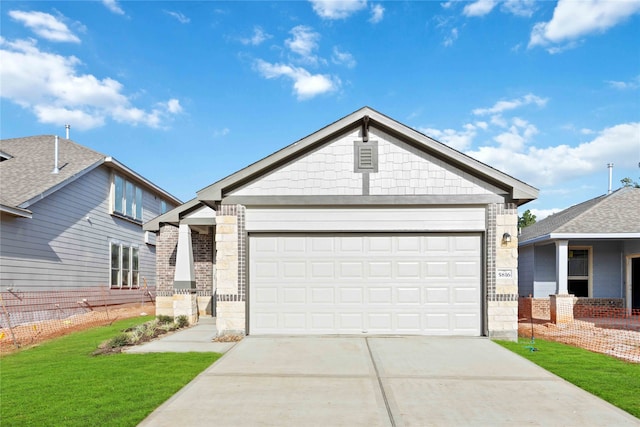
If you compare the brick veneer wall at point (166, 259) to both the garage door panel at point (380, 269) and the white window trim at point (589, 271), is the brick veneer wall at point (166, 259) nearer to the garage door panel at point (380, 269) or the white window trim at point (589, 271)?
the garage door panel at point (380, 269)

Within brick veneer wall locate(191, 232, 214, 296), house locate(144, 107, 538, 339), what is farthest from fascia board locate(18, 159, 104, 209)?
house locate(144, 107, 538, 339)

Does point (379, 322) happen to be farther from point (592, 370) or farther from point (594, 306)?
point (594, 306)

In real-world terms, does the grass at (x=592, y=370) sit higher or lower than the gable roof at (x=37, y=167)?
lower

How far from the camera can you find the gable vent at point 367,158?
10.2m

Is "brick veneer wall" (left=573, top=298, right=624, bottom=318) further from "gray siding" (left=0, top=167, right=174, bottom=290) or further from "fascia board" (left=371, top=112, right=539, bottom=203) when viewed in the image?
"gray siding" (left=0, top=167, right=174, bottom=290)

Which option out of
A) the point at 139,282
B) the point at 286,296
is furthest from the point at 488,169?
the point at 139,282

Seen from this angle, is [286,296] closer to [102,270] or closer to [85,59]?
[102,270]

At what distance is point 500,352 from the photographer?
8492 mm

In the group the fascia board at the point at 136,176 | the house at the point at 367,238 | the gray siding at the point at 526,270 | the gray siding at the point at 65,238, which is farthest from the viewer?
the fascia board at the point at 136,176

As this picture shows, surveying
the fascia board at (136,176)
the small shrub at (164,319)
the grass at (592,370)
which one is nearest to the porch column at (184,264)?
the small shrub at (164,319)

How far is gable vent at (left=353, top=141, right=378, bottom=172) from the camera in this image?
1023cm

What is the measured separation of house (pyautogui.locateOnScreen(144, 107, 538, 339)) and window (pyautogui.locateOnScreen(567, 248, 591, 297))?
312 inches

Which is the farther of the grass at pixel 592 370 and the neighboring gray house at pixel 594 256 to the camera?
the neighboring gray house at pixel 594 256

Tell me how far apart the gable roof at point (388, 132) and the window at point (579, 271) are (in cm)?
795
